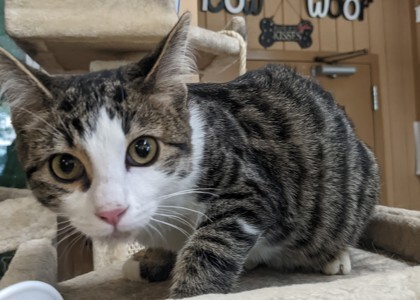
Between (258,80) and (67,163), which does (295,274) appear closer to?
(258,80)

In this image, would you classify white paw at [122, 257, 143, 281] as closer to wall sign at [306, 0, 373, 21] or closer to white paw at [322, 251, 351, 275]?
white paw at [322, 251, 351, 275]

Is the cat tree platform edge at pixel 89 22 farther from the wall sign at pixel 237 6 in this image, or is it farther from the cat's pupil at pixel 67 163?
the wall sign at pixel 237 6

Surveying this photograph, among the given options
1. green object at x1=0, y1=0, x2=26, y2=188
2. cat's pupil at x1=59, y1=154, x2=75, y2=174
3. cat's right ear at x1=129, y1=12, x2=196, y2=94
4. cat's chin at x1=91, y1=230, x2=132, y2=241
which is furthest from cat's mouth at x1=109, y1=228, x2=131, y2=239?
green object at x1=0, y1=0, x2=26, y2=188

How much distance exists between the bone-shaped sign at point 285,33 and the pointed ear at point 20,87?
2072 millimetres

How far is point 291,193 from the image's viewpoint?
0.87 m

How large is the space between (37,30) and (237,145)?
1.66 feet

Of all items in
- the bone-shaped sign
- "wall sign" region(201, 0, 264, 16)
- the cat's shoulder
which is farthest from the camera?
the bone-shaped sign

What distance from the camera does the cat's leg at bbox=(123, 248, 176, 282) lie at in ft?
3.08

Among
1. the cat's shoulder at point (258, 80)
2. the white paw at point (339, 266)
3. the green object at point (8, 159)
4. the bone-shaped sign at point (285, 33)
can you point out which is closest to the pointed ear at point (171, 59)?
the cat's shoulder at point (258, 80)

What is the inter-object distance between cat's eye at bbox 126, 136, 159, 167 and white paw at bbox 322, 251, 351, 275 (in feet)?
1.42

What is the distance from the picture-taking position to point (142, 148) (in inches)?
27.8

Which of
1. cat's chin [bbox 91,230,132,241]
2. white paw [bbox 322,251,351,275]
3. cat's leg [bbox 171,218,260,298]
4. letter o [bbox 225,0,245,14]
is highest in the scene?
letter o [bbox 225,0,245,14]

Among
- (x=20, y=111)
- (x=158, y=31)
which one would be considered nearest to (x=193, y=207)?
(x=20, y=111)

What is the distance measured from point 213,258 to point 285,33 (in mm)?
2210
